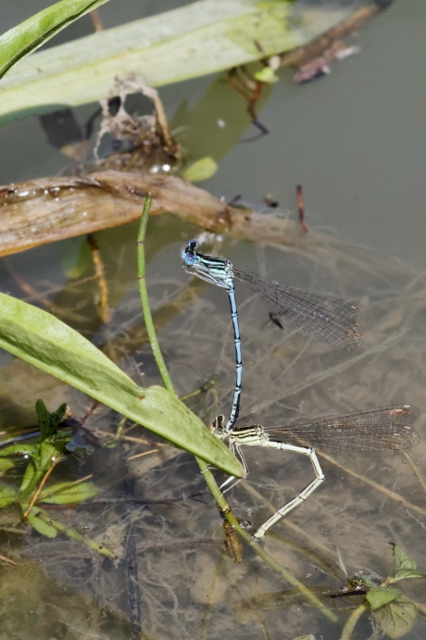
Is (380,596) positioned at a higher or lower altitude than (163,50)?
lower

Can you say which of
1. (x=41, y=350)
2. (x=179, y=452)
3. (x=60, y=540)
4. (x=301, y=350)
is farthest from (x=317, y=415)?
(x=41, y=350)

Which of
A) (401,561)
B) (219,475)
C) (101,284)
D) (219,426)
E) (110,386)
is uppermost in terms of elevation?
(110,386)

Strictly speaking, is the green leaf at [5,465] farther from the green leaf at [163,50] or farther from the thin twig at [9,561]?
the green leaf at [163,50]

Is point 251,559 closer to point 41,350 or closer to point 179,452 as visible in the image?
point 179,452

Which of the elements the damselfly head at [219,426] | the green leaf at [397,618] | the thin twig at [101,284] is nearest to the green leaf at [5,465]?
the damselfly head at [219,426]

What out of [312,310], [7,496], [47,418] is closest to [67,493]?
[7,496]

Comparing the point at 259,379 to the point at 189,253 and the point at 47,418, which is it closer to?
the point at 189,253

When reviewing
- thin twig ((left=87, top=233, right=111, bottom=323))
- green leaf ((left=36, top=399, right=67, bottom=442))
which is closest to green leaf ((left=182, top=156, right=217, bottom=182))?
thin twig ((left=87, top=233, right=111, bottom=323))
